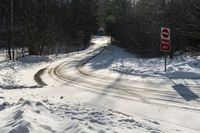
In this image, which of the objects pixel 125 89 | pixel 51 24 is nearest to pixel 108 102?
pixel 125 89

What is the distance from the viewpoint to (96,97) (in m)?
13.4

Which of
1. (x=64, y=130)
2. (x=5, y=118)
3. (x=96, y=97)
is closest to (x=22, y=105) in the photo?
(x=5, y=118)

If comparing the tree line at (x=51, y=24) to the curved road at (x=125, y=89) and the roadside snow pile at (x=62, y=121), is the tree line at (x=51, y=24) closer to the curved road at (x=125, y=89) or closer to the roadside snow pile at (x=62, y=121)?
the curved road at (x=125, y=89)

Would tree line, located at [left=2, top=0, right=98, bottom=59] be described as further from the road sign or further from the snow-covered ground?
the road sign

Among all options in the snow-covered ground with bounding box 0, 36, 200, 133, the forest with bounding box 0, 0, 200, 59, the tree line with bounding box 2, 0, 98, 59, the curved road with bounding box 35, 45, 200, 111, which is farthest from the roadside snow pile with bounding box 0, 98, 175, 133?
the tree line with bounding box 2, 0, 98, 59

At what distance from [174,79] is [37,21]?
28.4 meters

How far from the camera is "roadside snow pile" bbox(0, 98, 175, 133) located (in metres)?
7.80

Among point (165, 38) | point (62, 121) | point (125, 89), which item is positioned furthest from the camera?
point (165, 38)

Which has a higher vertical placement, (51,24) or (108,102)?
(51,24)

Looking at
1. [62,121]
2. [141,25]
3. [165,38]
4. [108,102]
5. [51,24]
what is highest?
[51,24]

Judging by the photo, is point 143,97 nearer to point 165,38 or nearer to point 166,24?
point 165,38

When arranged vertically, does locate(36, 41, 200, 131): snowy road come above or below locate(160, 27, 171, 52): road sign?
below

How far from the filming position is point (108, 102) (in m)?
12.4

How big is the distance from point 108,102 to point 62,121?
13.1ft
